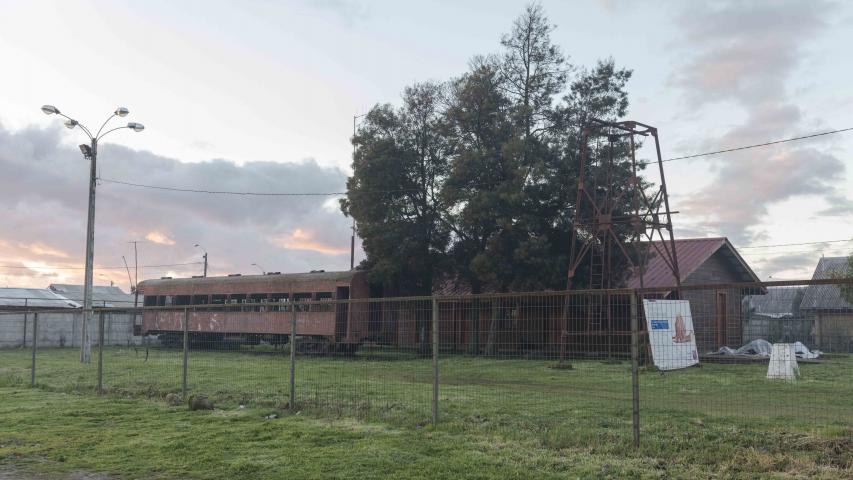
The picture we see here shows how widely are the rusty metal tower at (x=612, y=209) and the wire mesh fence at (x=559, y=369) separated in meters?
6.01

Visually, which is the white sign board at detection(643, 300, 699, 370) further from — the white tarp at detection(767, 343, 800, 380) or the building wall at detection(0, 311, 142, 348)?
the building wall at detection(0, 311, 142, 348)

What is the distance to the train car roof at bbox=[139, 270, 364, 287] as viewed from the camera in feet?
101

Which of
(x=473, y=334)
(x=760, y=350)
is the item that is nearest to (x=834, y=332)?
(x=760, y=350)

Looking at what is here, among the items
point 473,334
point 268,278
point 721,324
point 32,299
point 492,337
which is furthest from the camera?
A: point 32,299

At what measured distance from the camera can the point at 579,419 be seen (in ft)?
35.4

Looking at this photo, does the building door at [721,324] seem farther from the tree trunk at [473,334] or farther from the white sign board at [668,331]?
the white sign board at [668,331]

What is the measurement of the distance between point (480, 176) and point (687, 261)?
10476 millimetres

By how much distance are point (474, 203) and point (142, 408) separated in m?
18.0

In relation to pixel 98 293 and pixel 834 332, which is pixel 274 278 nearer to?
pixel 834 332

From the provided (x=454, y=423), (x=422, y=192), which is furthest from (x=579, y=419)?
(x=422, y=192)

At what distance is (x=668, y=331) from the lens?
18.0 metres

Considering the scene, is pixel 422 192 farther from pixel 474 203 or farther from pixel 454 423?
pixel 454 423

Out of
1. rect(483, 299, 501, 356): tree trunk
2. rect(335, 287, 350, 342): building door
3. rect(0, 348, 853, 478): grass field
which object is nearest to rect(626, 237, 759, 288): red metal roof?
rect(335, 287, 350, 342): building door

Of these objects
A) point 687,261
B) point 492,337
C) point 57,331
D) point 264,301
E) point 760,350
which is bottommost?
point 57,331
